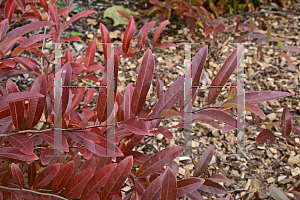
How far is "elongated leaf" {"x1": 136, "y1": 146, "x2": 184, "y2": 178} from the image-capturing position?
588 millimetres

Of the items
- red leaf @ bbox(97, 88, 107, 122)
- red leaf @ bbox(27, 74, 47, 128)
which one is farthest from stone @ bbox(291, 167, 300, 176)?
red leaf @ bbox(27, 74, 47, 128)

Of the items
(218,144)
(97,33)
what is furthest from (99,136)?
(97,33)

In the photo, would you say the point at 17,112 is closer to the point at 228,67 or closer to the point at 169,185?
the point at 169,185

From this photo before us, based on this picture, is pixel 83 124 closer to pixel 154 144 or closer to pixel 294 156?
pixel 154 144

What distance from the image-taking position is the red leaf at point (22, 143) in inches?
21.6

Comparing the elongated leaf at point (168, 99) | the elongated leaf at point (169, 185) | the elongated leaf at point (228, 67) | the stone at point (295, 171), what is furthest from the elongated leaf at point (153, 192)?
the stone at point (295, 171)

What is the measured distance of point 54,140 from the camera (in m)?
0.56

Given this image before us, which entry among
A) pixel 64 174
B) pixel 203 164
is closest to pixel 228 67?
pixel 203 164

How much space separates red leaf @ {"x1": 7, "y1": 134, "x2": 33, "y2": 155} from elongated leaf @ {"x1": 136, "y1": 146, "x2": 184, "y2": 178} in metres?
0.27

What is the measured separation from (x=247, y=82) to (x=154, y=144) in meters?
0.77

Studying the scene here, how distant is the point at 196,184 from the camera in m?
0.56

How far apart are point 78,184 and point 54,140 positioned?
0.13 meters

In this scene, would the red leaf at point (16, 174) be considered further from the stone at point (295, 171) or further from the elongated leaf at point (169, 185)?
the stone at point (295, 171)

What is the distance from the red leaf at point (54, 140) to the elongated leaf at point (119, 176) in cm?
13
